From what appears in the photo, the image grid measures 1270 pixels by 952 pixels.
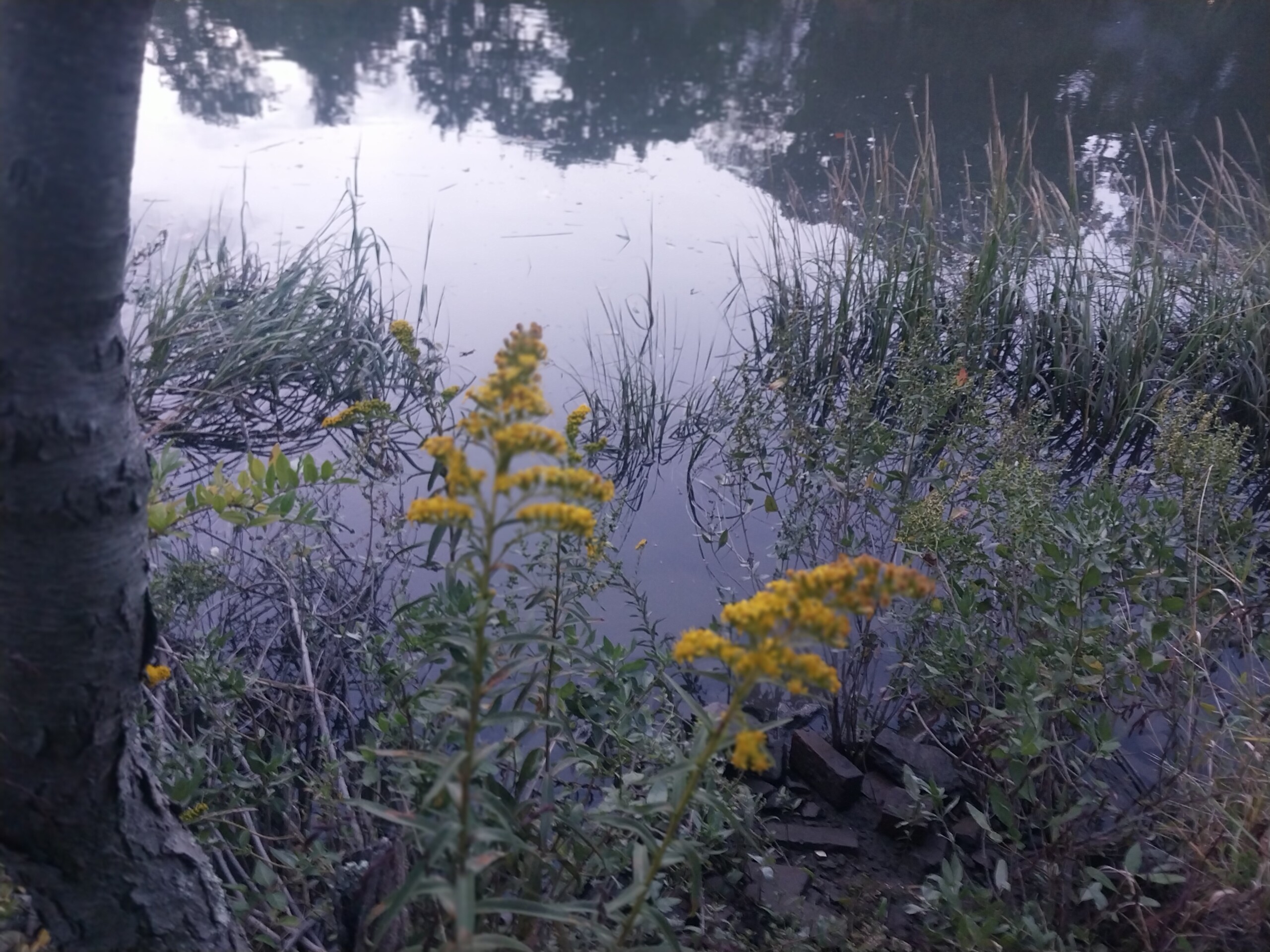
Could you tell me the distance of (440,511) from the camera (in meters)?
1.05

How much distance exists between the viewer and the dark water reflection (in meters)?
7.07

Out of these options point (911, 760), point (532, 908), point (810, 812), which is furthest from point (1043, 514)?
point (532, 908)

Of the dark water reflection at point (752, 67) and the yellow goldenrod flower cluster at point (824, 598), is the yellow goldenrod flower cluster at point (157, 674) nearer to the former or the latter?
the yellow goldenrod flower cluster at point (824, 598)

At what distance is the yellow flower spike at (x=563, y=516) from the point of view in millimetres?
1052

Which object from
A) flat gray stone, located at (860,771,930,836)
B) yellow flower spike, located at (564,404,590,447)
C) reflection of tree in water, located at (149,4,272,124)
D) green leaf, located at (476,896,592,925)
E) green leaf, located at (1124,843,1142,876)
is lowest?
flat gray stone, located at (860,771,930,836)

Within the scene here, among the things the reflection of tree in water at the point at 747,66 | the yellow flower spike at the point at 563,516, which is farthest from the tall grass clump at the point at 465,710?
the reflection of tree in water at the point at 747,66

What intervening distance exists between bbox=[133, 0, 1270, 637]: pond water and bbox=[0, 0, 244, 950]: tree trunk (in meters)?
1.82

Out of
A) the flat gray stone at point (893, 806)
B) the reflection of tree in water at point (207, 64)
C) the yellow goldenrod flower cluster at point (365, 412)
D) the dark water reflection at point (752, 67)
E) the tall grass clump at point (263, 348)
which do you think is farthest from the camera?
the reflection of tree in water at point (207, 64)

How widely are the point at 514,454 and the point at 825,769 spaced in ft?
5.52

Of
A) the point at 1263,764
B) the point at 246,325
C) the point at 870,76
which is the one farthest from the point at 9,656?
the point at 870,76

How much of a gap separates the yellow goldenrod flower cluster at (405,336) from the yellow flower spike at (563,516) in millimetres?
955

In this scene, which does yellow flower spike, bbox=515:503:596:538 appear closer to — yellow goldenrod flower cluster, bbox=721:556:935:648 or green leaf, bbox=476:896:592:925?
yellow goldenrod flower cluster, bbox=721:556:935:648

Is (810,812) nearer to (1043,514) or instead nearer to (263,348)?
(1043,514)

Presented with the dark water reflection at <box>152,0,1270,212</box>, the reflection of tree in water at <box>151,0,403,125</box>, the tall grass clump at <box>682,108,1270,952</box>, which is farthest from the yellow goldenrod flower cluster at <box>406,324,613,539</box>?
the reflection of tree in water at <box>151,0,403,125</box>
